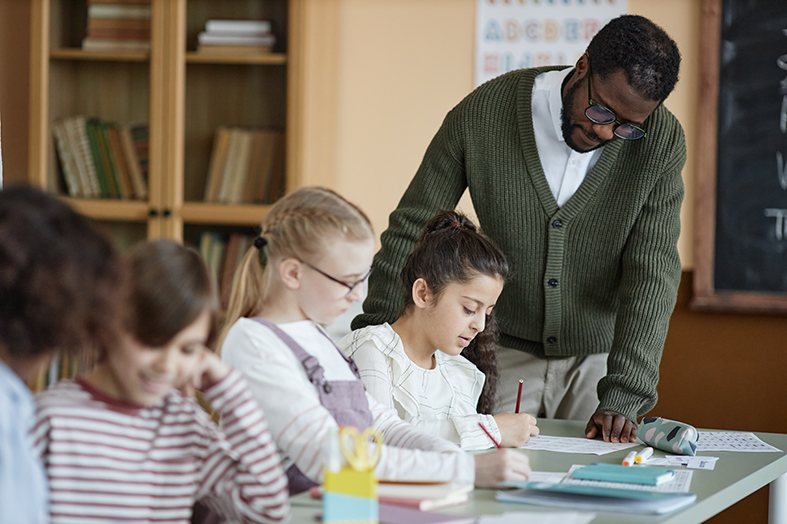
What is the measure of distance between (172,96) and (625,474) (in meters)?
2.00

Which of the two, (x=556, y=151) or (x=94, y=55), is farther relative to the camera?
(x=94, y=55)

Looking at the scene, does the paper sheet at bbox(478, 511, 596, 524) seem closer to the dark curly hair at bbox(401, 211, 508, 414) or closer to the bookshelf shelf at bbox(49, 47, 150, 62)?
the dark curly hair at bbox(401, 211, 508, 414)

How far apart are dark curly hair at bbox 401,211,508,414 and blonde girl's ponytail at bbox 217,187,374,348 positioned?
16.5 inches

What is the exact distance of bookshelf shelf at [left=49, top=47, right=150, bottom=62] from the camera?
272cm

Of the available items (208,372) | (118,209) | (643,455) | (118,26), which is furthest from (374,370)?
(118,26)

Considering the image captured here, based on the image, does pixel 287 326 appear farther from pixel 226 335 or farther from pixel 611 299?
pixel 611 299

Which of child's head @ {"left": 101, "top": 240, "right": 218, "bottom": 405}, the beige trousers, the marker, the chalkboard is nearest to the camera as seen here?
child's head @ {"left": 101, "top": 240, "right": 218, "bottom": 405}

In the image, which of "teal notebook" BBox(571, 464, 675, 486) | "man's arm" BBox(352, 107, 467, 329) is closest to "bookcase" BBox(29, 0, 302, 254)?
"man's arm" BBox(352, 107, 467, 329)

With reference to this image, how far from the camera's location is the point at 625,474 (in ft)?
4.00

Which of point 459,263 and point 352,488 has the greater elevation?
point 459,263

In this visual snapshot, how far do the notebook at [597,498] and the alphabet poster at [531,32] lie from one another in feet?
6.34

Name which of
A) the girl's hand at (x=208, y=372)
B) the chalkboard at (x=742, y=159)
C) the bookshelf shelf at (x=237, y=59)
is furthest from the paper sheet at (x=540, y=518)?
A: the bookshelf shelf at (x=237, y=59)

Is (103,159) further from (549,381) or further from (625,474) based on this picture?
(625,474)

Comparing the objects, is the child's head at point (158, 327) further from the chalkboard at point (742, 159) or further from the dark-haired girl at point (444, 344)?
the chalkboard at point (742, 159)
